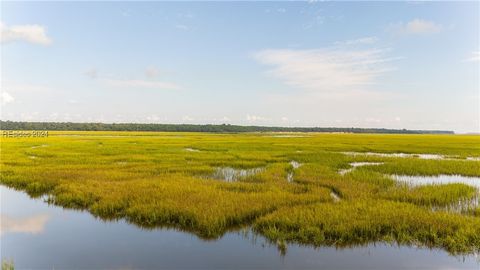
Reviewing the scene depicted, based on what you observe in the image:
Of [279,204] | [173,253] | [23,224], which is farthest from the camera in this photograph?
[279,204]

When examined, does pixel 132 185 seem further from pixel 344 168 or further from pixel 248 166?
pixel 344 168

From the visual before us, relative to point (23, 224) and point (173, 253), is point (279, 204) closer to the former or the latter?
point (173, 253)

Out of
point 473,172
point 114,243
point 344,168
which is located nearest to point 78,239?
point 114,243

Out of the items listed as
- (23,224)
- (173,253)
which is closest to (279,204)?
(173,253)

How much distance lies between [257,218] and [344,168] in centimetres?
1067

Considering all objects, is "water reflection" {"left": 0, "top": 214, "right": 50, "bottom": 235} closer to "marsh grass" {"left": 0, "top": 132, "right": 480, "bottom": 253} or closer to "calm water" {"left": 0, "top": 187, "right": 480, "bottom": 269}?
"calm water" {"left": 0, "top": 187, "right": 480, "bottom": 269}

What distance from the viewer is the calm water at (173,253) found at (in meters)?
6.00

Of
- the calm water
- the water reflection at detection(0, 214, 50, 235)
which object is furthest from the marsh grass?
the water reflection at detection(0, 214, 50, 235)

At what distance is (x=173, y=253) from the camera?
21.3ft

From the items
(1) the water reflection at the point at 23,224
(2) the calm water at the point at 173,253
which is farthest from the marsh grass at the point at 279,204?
(1) the water reflection at the point at 23,224

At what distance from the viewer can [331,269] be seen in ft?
19.0

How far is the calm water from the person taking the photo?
6.00 meters

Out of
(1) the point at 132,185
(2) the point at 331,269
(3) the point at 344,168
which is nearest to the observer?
(2) the point at 331,269

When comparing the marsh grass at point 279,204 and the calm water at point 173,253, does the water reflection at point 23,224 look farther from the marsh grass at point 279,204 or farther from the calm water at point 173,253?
the marsh grass at point 279,204
